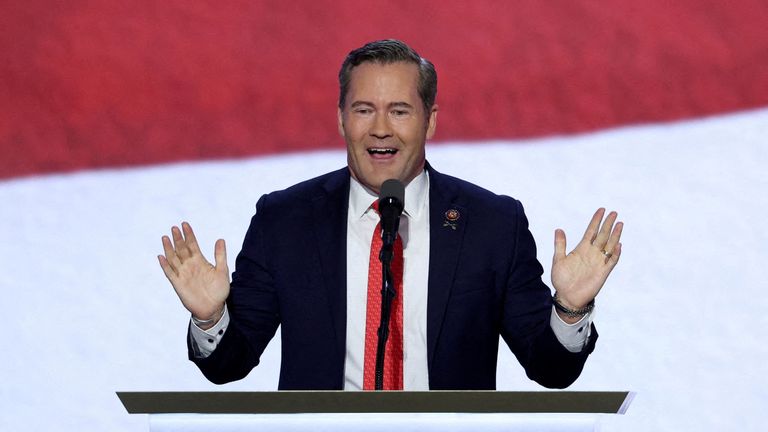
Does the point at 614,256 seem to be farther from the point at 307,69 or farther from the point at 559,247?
the point at 307,69

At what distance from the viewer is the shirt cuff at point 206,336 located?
193 centimetres

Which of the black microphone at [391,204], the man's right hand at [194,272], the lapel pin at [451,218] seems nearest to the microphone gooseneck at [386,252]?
the black microphone at [391,204]

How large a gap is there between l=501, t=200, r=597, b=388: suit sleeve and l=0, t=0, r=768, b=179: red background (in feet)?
2.28

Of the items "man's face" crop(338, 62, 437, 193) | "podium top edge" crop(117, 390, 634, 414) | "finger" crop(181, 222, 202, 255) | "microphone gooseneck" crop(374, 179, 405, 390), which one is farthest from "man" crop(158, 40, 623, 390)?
"podium top edge" crop(117, 390, 634, 414)

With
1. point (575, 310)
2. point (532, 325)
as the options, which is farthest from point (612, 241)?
point (532, 325)

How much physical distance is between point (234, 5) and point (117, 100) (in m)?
0.40

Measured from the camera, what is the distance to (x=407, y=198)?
218cm

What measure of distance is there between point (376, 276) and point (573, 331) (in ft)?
1.29

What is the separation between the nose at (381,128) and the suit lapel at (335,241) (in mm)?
168

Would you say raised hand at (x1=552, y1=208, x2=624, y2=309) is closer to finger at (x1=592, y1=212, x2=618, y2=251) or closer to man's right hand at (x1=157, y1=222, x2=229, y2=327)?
finger at (x1=592, y1=212, x2=618, y2=251)

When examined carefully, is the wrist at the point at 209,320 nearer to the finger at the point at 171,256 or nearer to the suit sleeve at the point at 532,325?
the finger at the point at 171,256

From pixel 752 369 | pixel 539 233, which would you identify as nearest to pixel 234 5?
pixel 539 233

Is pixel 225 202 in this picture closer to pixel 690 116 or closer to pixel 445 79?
pixel 445 79

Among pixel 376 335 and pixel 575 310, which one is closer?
pixel 575 310
